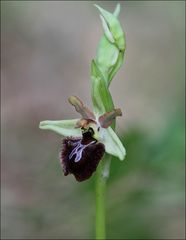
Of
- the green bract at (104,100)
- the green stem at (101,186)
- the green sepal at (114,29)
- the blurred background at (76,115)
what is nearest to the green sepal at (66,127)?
the green bract at (104,100)

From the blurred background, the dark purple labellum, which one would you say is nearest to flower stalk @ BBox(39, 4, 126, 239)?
the dark purple labellum

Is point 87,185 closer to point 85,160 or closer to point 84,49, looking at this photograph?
point 85,160

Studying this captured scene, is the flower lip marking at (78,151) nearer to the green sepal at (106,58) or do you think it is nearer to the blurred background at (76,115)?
the green sepal at (106,58)

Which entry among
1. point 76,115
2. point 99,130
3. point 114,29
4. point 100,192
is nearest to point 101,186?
point 100,192

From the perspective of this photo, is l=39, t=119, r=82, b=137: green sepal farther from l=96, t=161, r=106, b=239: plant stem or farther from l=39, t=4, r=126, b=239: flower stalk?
l=96, t=161, r=106, b=239: plant stem

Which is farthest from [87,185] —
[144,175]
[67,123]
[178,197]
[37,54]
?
[37,54]

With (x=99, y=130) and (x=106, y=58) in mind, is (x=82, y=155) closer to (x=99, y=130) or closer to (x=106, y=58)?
(x=99, y=130)
